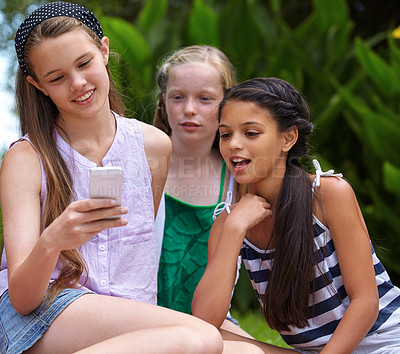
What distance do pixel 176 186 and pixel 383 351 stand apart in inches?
49.2

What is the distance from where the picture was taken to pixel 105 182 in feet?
5.27

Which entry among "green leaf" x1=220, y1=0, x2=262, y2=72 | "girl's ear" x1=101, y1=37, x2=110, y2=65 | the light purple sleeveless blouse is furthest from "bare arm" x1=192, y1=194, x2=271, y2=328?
"green leaf" x1=220, y1=0, x2=262, y2=72

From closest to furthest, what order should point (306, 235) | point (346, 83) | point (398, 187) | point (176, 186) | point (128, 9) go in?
1. point (306, 235)
2. point (176, 186)
3. point (398, 187)
4. point (346, 83)
5. point (128, 9)

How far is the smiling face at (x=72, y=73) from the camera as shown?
6.61 ft

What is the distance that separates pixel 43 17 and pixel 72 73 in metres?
0.23

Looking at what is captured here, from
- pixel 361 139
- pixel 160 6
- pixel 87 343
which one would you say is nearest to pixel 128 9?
pixel 160 6

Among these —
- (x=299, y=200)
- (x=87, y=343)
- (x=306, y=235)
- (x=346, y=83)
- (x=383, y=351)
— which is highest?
(x=346, y=83)

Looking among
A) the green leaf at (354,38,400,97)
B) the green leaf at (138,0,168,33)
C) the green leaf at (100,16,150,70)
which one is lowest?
the green leaf at (354,38,400,97)

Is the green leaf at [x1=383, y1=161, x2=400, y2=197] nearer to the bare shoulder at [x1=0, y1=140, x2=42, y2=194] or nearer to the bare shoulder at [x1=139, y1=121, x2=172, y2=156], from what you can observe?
the bare shoulder at [x1=139, y1=121, x2=172, y2=156]

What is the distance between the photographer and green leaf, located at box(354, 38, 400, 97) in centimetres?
415

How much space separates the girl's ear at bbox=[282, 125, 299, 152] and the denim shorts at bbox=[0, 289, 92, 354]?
0.96 meters

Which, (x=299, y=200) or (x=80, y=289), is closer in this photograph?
(x=80, y=289)

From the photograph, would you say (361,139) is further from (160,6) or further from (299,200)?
(299,200)

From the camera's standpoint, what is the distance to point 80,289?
6.45 ft
